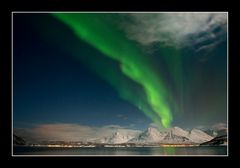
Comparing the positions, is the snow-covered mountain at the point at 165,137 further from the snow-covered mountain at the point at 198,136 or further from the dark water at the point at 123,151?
the dark water at the point at 123,151

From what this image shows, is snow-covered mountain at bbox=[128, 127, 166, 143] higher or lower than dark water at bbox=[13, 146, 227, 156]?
higher

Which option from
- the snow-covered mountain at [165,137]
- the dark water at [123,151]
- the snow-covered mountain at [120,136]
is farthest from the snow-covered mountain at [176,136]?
the snow-covered mountain at [120,136]

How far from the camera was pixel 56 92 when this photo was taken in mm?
5367

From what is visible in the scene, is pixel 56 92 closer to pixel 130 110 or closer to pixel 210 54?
pixel 130 110

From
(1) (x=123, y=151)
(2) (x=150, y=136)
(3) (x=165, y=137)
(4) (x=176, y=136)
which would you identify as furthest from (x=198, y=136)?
(1) (x=123, y=151)

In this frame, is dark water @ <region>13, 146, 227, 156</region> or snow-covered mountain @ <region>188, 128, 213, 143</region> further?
snow-covered mountain @ <region>188, 128, 213, 143</region>

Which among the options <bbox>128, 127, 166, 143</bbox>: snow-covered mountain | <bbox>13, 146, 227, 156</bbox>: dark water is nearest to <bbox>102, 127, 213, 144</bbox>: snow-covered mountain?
<bbox>128, 127, 166, 143</bbox>: snow-covered mountain

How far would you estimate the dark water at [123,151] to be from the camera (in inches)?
201

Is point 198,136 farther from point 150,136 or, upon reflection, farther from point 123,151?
point 123,151

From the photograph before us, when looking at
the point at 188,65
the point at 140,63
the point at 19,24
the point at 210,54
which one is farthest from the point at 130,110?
the point at 19,24

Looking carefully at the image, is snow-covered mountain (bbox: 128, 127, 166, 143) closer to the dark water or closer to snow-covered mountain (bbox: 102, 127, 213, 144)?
snow-covered mountain (bbox: 102, 127, 213, 144)

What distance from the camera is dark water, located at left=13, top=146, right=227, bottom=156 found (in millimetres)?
5094

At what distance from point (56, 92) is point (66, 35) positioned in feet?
2.78
